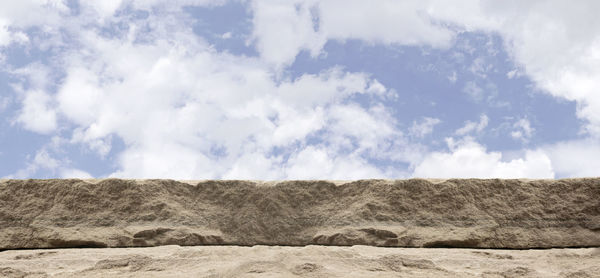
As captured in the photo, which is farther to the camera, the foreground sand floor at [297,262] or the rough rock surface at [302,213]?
the rough rock surface at [302,213]

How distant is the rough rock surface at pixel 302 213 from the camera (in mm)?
3088

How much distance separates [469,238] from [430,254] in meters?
0.30

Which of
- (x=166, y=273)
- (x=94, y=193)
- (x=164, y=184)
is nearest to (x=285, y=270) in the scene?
(x=166, y=273)

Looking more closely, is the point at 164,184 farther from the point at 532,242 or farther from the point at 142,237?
the point at 532,242

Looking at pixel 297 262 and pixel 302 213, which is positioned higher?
pixel 302 213

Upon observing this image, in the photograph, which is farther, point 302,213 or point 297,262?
point 302,213

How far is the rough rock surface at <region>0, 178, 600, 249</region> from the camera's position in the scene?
3088mm

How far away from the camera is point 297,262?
109 inches

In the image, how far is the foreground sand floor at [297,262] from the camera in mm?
2684

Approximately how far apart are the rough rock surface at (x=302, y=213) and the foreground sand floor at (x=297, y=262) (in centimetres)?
10

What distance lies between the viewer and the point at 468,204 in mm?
3197

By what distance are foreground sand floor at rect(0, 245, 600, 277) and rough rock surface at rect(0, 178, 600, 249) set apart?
0.34 feet

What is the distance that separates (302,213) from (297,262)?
508mm

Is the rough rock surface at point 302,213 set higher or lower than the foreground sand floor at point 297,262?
higher
